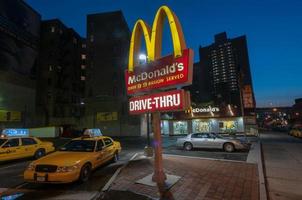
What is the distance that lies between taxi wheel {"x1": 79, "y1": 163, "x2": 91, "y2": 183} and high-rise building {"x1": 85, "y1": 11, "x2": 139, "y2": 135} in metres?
30.1

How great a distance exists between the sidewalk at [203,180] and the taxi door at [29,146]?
22.7 feet

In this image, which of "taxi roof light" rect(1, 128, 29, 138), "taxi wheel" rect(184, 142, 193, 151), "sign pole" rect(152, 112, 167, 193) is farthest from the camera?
"taxi wheel" rect(184, 142, 193, 151)

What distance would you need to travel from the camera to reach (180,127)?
36.9 m

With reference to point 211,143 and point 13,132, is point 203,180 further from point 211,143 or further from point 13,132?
point 13,132


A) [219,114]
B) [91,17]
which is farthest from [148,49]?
[91,17]

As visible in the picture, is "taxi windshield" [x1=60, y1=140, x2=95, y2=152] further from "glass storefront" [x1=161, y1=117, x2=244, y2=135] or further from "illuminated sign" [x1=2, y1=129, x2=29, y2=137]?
"glass storefront" [x1=161, y1=117, x2=244, y2=135]

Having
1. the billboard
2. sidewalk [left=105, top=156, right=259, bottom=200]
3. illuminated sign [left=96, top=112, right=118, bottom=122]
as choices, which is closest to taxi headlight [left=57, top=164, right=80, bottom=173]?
sidewalk [left=105, top=156, right=259, bottom=200]

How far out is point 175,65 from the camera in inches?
286

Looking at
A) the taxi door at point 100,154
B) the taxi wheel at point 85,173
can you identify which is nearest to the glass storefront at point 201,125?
the taxi door at point 100,154

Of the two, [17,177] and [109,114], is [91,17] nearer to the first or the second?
[109,114]

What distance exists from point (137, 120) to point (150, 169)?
1148 inches

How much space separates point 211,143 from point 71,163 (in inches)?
465

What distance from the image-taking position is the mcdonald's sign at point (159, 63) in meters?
7.07

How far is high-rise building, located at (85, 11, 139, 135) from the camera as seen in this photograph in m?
39.5
